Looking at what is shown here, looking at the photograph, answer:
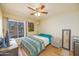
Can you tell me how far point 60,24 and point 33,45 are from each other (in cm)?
54

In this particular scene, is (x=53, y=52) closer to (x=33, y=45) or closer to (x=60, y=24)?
(x=33, y=45)

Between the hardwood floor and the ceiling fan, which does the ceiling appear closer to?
the ceiling fan

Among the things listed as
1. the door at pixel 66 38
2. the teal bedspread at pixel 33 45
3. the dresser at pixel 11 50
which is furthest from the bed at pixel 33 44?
the door at pixel 66 38

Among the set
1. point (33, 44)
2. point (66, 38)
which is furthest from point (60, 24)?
point (33, 44)

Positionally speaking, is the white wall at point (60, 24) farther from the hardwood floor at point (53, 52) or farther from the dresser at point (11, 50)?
the dresser at point (11, 50)

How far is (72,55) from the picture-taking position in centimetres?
171

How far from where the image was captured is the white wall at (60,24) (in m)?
1.66

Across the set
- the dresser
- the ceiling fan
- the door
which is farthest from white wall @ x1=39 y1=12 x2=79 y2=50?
the dresser

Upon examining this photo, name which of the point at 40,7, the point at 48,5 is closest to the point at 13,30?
the point at 40,7

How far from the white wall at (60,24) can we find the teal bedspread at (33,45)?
21 cm

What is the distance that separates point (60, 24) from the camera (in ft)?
5.60

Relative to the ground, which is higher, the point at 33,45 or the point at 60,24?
the point at 60,24

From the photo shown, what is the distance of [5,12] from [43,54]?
0.87 metres

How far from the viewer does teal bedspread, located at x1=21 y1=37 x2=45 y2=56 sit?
167 cm
